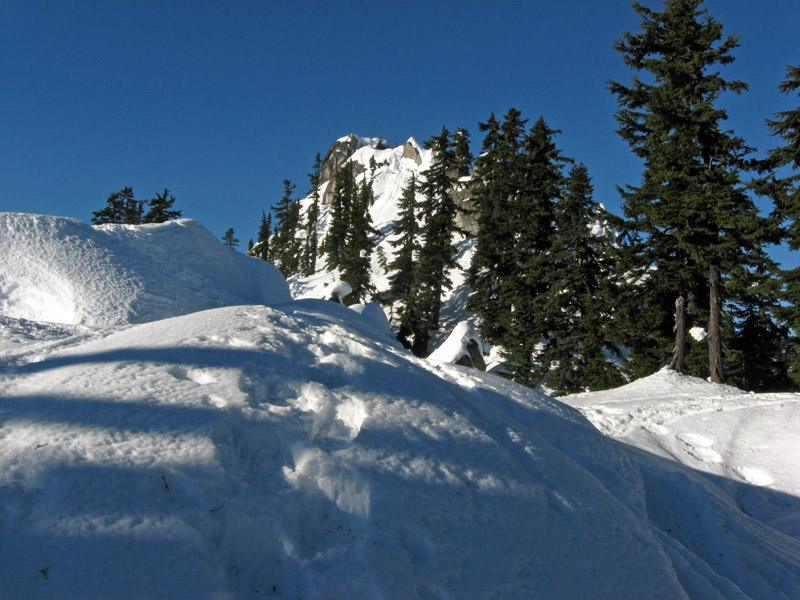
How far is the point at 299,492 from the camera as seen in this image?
346 centimetres

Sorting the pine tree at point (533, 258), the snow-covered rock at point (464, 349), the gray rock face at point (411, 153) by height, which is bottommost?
the snow-covered rock at point (464, 349)

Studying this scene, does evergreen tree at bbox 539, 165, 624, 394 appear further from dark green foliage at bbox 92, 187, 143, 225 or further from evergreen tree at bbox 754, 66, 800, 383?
dark green foliage at bbox 92, 187, 143, 225

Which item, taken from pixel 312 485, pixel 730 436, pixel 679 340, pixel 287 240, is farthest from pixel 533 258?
pixel 287 240

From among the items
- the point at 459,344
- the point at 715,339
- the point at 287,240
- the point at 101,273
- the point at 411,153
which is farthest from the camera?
the point at 411,153

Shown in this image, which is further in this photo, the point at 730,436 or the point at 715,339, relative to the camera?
the point at 715,339

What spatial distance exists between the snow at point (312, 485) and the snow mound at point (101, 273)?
103 cm

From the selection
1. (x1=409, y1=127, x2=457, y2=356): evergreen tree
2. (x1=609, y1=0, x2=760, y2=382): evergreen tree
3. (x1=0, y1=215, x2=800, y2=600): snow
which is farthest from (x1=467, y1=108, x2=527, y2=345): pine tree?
(x1=0, y1=215, x2=800, y2=600): snow

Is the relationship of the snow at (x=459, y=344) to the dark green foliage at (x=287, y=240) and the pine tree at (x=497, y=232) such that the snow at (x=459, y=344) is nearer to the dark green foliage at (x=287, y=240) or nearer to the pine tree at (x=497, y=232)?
the pine tree at (x=497, y=232)

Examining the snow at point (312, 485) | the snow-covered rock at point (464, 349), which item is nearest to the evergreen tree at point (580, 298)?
the snow-covered rock at point (464, 349)

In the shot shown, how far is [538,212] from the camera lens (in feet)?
75.5

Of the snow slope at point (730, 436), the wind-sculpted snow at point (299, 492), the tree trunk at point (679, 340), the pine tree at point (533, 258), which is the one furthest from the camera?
the pine tree at point (533, 258)

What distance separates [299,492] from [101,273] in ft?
23.6

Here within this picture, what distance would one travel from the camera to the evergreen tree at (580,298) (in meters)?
19.5

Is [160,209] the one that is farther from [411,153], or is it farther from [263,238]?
[411,153]
